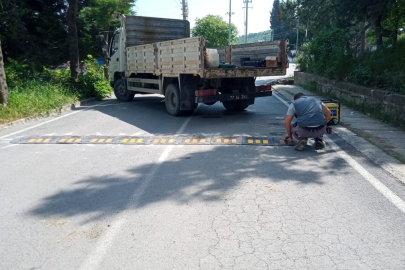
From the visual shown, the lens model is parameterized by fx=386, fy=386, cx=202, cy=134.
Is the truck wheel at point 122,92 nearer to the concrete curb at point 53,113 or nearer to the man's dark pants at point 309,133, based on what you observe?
the concrete curb at point 53,113

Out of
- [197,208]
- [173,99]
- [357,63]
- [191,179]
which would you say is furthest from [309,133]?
[357,63]

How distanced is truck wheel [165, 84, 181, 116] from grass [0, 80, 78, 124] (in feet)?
12.7

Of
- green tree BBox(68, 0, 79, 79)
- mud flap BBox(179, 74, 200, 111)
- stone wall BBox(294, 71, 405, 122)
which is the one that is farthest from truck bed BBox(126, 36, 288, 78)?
green tree BBox(68, 0, 79, 79)

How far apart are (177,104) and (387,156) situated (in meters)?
5.90

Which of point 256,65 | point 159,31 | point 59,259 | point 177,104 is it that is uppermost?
point 159,31

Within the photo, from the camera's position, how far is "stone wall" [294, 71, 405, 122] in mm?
9650

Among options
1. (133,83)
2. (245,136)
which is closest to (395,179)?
(245,136)

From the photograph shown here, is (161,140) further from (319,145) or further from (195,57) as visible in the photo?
(319,145)

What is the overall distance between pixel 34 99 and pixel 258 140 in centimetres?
811

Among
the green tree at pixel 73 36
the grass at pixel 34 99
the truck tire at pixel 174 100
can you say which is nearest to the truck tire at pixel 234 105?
the truck tire at pixel 174 100

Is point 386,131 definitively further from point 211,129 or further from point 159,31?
point 159,31

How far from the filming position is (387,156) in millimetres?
6582

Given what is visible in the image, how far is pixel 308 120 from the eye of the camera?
7008 mm

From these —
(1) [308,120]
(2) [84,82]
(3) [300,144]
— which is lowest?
(3) [300,144]
